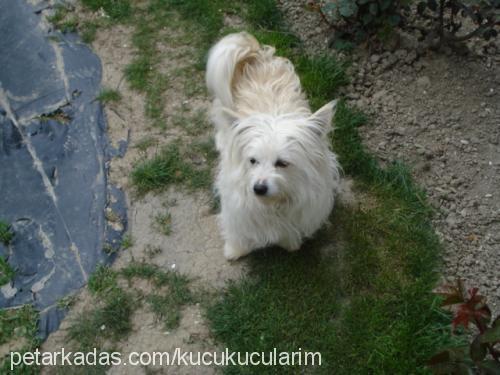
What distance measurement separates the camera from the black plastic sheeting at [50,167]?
347 centimetres

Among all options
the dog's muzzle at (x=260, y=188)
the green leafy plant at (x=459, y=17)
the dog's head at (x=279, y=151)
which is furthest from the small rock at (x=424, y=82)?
the dog's muzzle at (x=260, y=188)

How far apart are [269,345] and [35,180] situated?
220 centimetres

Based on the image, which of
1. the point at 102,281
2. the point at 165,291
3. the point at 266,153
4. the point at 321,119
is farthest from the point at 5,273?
the point at 321,119

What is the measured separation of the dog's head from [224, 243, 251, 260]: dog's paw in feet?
2.26

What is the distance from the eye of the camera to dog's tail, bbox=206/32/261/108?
329 cm

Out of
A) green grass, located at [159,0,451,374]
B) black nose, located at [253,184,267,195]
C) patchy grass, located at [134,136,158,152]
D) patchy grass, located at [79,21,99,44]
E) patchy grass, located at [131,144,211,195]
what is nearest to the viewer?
black nose, located at [253,184,267,195]

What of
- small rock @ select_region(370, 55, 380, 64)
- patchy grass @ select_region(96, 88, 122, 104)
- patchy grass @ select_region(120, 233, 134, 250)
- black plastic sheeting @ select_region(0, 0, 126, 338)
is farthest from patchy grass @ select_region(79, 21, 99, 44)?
small rock @ select_region(370, 55, 380, 64)

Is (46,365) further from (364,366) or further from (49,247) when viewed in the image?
(364,366)

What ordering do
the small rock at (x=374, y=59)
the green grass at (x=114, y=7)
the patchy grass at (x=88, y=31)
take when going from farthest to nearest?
the green grass at (x=114, y=7), the patchy grass at (x=88, y=31), the small rock at (x=374, y=59)

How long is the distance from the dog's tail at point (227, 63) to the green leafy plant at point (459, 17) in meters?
1.57

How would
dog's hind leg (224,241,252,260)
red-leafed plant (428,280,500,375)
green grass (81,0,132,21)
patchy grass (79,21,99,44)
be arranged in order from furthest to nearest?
1. green grass (81,0,132,21)
2. patchy grass (79,21,99,44)
3. dog's hind leg (224,241,252,260)
4. red-leafed plant (428,280,500,375)

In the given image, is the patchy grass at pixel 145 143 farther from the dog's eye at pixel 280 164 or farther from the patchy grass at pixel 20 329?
the dog's eye at pixel 280 164

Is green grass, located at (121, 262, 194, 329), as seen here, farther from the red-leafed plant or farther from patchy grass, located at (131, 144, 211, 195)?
the red-leafed plant

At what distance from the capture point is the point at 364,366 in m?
3.02
